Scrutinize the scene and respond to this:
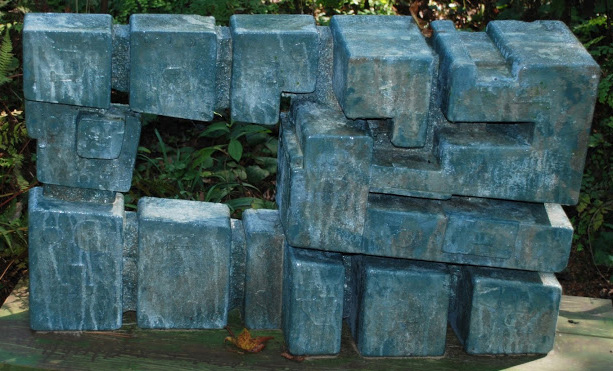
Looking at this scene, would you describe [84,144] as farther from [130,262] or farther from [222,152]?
[222,152]

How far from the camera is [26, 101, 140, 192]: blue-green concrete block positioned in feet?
10.9

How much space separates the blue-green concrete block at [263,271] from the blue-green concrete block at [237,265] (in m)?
0.05

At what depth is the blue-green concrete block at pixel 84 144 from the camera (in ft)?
10.9

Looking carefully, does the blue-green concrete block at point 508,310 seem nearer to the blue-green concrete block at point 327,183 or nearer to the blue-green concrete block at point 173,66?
the blue-green concrete block at point 327,183

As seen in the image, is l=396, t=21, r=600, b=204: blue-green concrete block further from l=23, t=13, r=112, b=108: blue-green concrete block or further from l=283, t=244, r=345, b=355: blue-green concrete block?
l=23, t=13, r=112, b=108: blue-green concrete block

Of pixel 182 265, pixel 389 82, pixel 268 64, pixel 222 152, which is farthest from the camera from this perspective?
pixel 222 152

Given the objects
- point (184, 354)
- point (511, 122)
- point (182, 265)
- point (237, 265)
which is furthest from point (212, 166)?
point (511, 122)

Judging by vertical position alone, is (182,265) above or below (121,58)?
below

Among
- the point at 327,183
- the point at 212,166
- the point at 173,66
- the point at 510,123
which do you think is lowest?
the point at 212,166

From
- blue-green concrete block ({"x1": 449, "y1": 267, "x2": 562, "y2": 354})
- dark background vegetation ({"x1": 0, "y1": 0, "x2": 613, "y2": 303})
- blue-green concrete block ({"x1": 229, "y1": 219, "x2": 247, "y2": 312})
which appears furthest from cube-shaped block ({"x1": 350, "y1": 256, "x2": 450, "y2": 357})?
dark background vegetation ({"x1": 0, "y1": 0, "x2": 613, "y2": 303})

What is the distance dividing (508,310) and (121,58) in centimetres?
173

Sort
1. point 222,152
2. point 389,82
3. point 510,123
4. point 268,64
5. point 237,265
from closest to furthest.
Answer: point 389,82
point 268,64
point 510,123
point 237,265
point 222,152

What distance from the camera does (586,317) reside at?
3.96m

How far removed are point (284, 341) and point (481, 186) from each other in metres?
1.00
